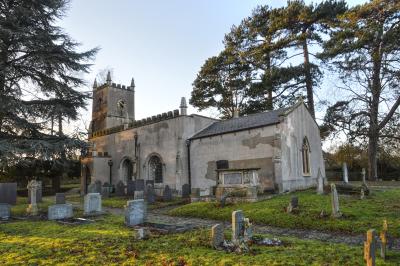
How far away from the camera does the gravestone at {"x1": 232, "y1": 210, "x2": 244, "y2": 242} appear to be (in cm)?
687

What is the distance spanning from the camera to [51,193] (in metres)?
28.0

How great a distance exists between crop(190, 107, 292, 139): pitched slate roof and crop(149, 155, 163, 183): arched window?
13.3 feet

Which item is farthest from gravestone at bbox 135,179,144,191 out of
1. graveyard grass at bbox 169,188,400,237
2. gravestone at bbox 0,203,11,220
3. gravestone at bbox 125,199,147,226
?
gravestone at bbox 125,199,147,226

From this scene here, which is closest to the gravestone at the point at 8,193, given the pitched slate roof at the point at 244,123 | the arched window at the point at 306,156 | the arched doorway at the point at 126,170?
the arched doorway at the point at 126,170

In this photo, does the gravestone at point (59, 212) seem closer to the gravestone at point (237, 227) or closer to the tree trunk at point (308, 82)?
the gravestone at point (237, 227)

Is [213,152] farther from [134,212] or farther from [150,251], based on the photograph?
[150,251]

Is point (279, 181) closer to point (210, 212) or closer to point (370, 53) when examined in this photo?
point (210, 212)

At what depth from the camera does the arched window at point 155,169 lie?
24.0 meters

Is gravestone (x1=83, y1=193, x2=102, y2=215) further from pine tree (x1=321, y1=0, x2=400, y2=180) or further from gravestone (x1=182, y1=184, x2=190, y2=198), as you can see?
pine tree (x1=321, y1=0, x2=400, y2=180)

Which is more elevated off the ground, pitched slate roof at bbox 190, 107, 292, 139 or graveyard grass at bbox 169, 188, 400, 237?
pitched slate roof at bbox 190, 107, 292, 139

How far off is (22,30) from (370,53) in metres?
23.3

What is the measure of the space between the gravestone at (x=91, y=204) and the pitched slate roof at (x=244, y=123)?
31.6 feet

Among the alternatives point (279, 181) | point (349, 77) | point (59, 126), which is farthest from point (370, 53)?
point (59, 126)

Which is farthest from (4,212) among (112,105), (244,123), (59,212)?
(112,105)
